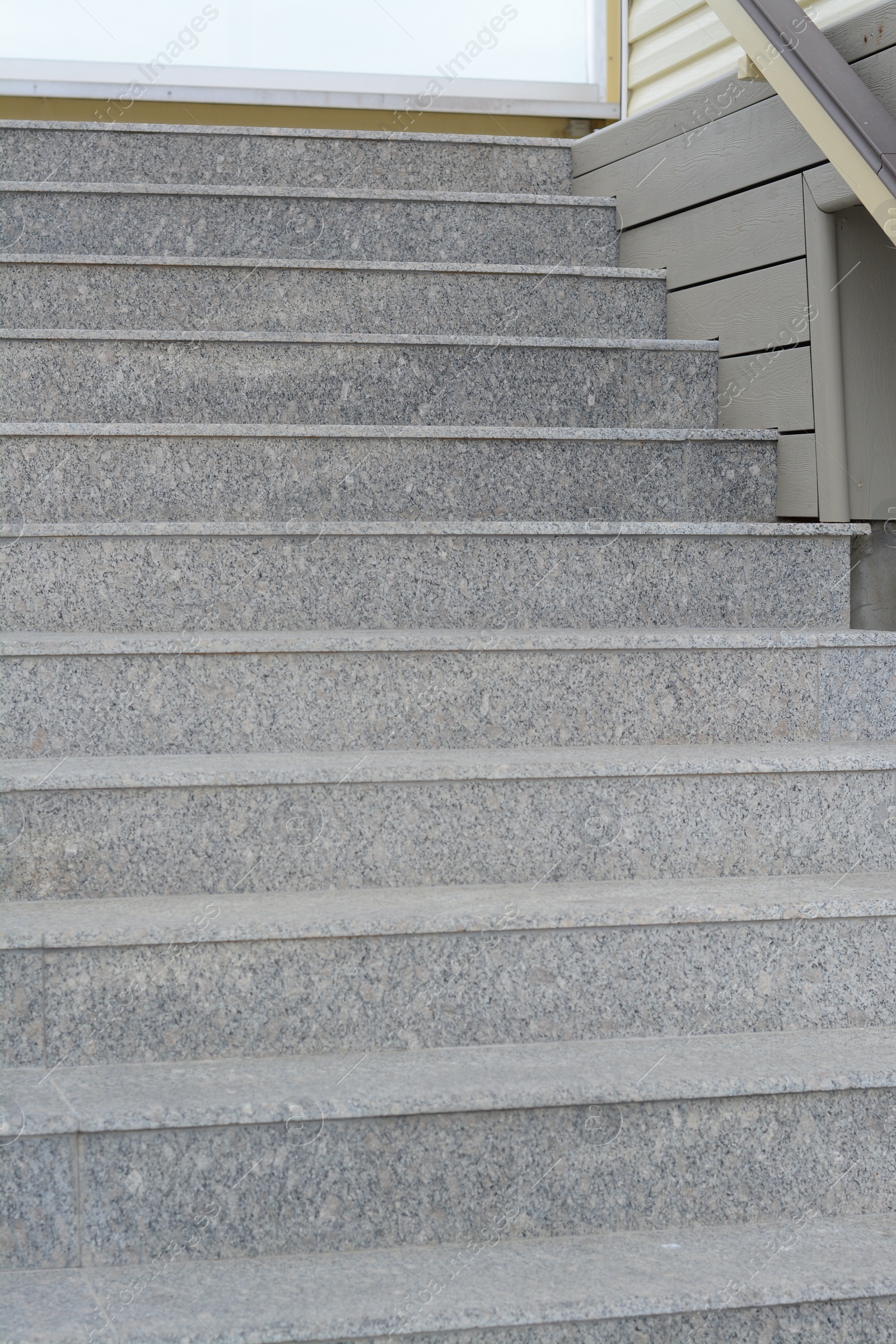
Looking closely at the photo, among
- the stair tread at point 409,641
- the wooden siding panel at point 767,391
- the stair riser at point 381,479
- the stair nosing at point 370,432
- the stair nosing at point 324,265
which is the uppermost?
the stair nosing at point 324,265

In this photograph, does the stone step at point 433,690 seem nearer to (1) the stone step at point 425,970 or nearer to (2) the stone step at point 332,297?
(1) the stone step at point 425,970

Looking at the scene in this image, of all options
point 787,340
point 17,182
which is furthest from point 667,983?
point 17,182

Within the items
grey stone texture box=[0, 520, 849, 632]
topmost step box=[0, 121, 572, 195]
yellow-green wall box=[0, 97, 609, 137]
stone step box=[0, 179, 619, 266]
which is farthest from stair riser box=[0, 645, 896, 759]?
yellow-green wall box=[0, 97, 609, 137]

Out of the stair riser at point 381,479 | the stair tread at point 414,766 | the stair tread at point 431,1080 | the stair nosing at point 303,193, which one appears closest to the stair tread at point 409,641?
the stair tread at point 414,766

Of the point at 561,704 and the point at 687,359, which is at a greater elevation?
the point at 687,359

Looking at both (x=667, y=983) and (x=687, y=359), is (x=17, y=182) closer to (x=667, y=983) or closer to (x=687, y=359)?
(x=687, y=359)

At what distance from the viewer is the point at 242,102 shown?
3246 millimetres

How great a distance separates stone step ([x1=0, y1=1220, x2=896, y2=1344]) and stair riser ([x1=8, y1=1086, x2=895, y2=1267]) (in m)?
0.02

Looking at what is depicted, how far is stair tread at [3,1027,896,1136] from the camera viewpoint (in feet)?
3.72

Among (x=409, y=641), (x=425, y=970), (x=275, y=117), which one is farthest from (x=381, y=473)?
(x=275, y=117)

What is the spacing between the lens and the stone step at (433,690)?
1.51 metres

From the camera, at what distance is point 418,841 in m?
1.43

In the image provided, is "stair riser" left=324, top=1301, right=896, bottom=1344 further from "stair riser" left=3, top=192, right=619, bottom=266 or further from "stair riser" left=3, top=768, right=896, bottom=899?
"stair riser" left=3, top=192, right=619, bottom=266

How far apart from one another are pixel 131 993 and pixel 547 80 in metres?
2.89
